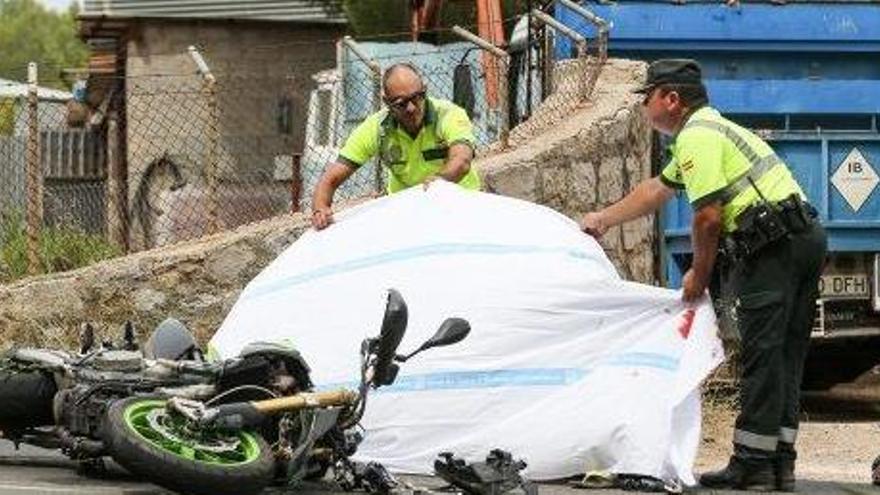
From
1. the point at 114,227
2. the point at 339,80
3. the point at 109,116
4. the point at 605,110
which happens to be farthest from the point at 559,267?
the point at 109,116

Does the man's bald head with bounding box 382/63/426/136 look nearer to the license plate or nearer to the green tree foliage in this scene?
the license plate

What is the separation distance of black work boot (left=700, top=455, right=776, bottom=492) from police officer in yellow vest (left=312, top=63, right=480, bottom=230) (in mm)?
1834

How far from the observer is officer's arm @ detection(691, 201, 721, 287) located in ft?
25.7

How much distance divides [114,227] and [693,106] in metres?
7.53

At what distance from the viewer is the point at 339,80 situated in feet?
53.8

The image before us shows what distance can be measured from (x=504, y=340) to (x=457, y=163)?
4.58 feet

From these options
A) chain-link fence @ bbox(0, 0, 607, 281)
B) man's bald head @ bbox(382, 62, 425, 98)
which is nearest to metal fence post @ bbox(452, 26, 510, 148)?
chain-link fence @ bbox(0, 0, 607, 281)

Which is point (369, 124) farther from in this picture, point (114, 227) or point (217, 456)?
point (114, 227)

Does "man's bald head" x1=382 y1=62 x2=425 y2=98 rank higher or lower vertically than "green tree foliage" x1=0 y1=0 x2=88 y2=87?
lower

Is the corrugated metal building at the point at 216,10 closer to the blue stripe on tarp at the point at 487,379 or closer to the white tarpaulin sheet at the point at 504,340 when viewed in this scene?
the white tarpaulin sheet at the point at 504,340

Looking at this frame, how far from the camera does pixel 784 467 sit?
318 inches

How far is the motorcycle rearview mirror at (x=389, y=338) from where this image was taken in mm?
7027

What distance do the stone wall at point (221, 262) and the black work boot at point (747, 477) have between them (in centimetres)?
364

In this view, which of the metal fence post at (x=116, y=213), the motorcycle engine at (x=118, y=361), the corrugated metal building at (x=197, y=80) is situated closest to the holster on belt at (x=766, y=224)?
the motorcycle engine at (x=118, y=361)
